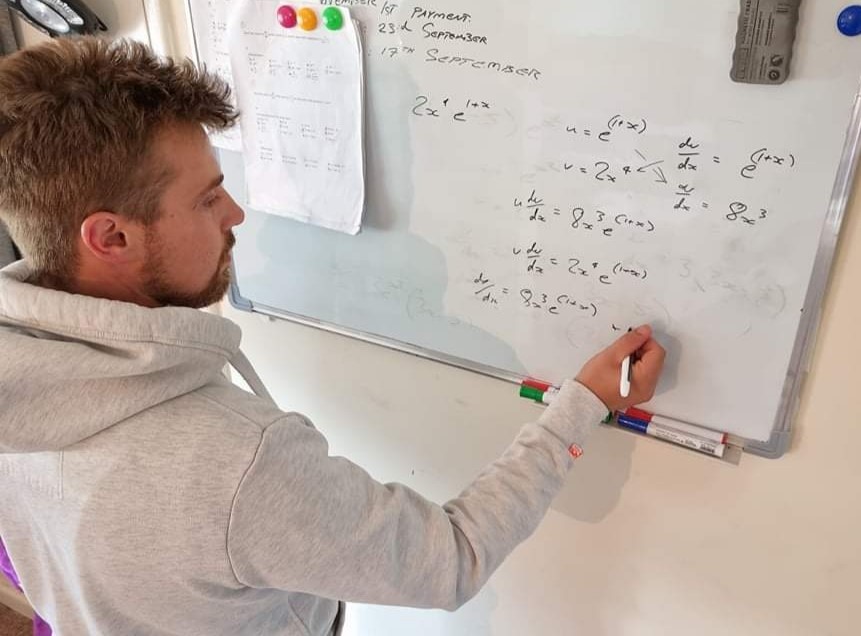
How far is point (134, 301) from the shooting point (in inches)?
33.1

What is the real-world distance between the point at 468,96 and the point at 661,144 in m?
0.27

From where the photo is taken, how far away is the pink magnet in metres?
1.07

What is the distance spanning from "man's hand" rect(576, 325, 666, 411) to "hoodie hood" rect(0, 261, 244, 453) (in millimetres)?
517

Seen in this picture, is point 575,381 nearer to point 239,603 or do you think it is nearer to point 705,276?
point 705,276

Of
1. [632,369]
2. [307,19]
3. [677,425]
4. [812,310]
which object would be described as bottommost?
[677,425]

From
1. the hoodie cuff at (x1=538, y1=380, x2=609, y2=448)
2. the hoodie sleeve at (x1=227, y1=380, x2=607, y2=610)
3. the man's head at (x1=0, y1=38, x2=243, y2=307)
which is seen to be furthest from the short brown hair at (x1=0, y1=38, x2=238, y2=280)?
the hoodie cuff at (x1=538, y1=380, x2=609, y2=448)

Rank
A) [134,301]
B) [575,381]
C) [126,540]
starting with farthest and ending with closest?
[575,381]
[134,301]
[126,540]

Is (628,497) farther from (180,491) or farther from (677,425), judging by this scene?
(180,491)

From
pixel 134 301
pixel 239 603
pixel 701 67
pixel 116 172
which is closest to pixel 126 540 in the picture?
pixel 239 603

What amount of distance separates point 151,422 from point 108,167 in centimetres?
27

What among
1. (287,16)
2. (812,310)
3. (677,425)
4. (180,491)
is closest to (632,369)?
(677,425)

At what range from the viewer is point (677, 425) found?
1029mm

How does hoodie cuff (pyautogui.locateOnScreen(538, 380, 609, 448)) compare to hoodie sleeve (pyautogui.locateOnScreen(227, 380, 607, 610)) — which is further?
hoodie cuff (pyautogui.locateOnScreen(538, 380, 609, 448))

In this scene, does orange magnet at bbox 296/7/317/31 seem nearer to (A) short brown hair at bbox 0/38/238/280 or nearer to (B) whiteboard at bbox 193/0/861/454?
(B) whiteboard at bbox 193/0/861/454
